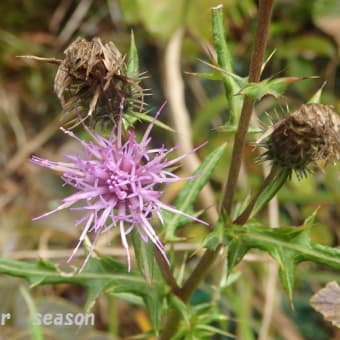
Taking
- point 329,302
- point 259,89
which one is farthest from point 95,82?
point 329,302

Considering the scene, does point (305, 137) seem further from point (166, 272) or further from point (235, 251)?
point (166, 272)

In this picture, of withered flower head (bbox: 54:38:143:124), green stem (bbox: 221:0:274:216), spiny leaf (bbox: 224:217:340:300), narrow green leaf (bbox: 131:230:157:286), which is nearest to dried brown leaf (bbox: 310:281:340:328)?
spiny leaf (bbox: 224:217:340:300)

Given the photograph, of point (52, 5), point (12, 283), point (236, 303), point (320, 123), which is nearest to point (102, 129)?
point (320, 123)

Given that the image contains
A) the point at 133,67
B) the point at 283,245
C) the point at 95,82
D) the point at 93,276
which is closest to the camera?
the point at 95,82

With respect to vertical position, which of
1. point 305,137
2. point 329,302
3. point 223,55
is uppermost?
point 223,55

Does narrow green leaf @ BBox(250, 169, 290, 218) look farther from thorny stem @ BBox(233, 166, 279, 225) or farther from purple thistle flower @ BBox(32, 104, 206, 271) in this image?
purple thistle flower @ BBox(32, 104, 206, 271)

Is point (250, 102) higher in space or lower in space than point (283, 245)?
higher

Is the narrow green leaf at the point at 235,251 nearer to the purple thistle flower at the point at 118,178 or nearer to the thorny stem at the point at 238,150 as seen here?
the thorny stem at the point at 238,150

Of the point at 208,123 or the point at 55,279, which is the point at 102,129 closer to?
the point at 55,279
